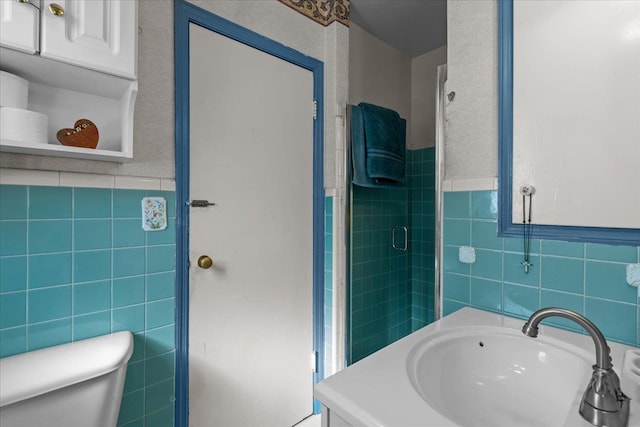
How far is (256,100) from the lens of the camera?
1.49 metres

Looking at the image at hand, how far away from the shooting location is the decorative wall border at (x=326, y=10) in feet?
5.52

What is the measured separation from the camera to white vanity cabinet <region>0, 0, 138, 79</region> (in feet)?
2.43

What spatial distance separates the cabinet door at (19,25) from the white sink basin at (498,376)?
127cm

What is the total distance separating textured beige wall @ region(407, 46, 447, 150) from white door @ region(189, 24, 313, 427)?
1.07 metres

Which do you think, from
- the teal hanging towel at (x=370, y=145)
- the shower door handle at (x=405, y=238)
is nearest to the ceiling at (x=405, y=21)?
the teal hanging towel at (x=370, y=145)

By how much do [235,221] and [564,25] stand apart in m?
1.46

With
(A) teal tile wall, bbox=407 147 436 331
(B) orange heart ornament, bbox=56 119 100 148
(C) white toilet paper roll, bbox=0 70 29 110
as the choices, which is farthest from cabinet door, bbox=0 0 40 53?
(A) teal tile wall, bbox=407 147 436 331

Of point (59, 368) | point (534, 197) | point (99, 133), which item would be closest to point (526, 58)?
point (534, 197)

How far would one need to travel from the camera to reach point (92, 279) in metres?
1.04

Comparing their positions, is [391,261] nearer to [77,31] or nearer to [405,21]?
[405,21]

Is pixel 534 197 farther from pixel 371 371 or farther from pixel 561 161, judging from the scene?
pixel 371 371

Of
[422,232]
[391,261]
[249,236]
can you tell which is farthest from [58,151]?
[422,232]

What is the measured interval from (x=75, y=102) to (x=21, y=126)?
8.7 inches

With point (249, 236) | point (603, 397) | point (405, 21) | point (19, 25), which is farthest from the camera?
point (405, 21)
